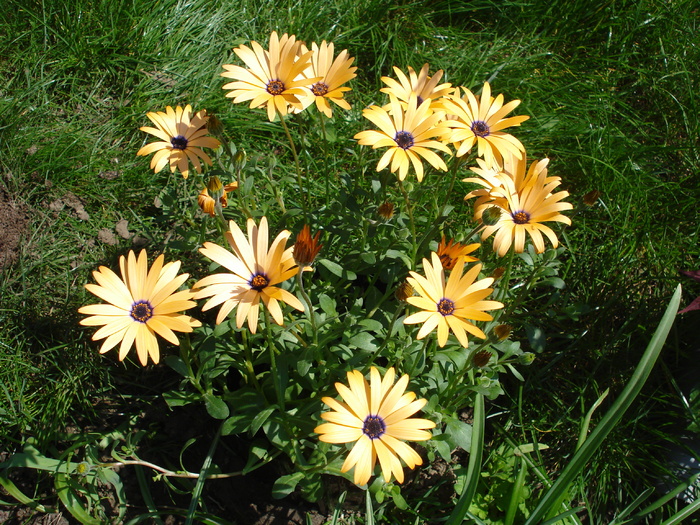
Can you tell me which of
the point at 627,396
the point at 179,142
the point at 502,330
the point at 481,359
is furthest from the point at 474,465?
the point at 179,142

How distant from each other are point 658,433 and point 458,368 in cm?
130

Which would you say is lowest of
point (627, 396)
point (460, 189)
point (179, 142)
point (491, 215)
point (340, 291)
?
point (627, 396)

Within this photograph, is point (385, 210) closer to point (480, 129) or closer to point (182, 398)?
point (480, 129)

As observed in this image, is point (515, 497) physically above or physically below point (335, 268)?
below

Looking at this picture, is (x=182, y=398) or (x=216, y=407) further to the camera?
(x=182, y=398)

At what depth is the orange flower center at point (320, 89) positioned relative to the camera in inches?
115

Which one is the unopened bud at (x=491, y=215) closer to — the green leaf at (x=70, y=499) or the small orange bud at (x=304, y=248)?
the small orange bud at (x=304, y=248)

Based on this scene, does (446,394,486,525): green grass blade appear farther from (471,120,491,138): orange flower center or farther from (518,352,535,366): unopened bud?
(471,120,491,138): orange flower center

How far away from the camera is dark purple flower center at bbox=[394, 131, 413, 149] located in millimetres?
2691

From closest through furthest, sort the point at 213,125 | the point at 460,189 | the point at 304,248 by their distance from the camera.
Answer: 1. the point at 304,248
2. the point at 213,125
3. the point at 460,189

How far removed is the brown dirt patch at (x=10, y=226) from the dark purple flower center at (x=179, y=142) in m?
1.49

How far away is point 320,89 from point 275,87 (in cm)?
28

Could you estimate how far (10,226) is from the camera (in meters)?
3.73

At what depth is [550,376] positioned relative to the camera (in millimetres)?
3641
